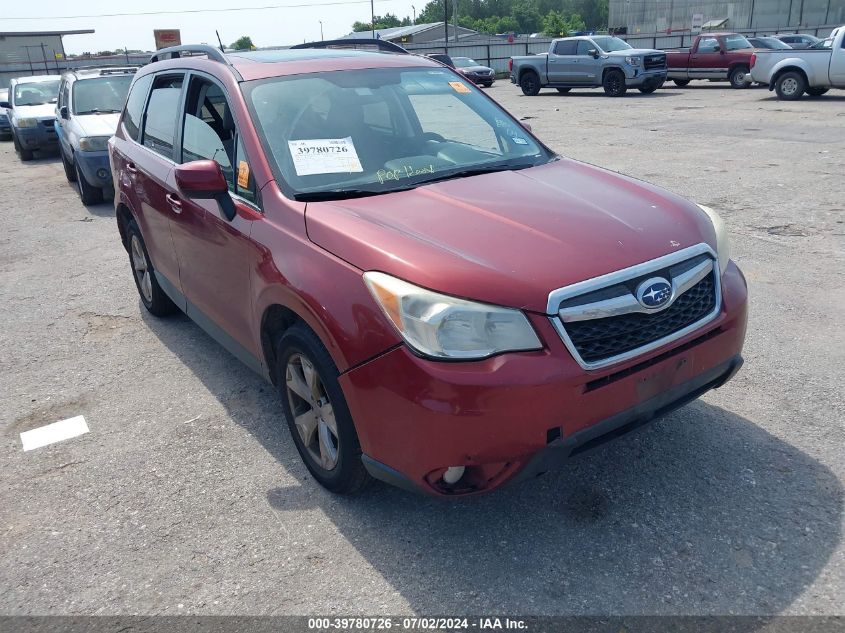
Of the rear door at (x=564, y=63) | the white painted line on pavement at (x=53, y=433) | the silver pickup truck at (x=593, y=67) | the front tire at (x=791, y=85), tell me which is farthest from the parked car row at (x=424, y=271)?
the rear door at (x=564, y=63)

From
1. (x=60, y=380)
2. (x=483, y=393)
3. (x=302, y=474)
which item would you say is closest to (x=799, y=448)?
(x=483, y=393)

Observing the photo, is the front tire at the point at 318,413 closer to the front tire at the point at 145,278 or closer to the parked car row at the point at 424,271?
the parked car row at the point at 424,271

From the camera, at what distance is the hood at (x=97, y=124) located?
10055 mm

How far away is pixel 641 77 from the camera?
905 inches

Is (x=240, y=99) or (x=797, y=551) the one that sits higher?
(x=240, y=99)

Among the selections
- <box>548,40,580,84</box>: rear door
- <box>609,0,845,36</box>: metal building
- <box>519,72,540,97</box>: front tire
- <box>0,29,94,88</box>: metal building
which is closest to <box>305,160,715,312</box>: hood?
<box>548,40,580,84</box>: rear door

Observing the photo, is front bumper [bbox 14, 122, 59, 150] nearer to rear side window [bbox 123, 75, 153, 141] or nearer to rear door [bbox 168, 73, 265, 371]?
rear side window [bbox 123, 75, 153, 141]

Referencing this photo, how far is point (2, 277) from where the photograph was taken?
23.7 feet

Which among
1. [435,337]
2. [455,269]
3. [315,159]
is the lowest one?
[435,337]

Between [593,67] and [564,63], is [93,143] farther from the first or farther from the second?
[564,63]

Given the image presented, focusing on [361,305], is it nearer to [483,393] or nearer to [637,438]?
[483,393]

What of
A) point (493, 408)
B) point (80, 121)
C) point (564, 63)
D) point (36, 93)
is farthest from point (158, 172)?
point (564, 63)

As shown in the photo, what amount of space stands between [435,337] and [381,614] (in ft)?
3.36

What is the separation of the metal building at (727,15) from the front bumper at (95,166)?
39.0 m
